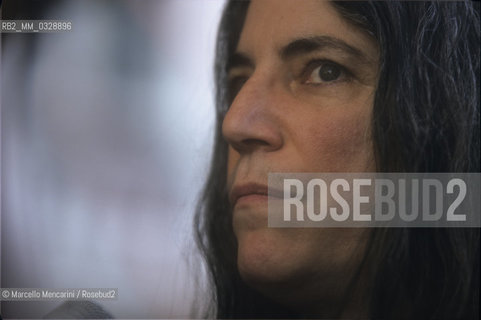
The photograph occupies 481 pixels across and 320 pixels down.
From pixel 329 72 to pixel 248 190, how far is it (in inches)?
8.9

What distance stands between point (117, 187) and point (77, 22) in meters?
0.30

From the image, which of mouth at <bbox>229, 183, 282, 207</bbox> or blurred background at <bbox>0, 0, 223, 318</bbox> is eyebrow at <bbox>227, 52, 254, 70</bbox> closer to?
blurred background at <bbox>0, 0, 223, 318</bbox>

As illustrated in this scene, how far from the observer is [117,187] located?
102 centimetres

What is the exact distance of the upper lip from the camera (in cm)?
95

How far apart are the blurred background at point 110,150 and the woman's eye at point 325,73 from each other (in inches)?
7.8

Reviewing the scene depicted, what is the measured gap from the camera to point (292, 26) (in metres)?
0.95

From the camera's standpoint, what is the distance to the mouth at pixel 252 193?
95 centimetres

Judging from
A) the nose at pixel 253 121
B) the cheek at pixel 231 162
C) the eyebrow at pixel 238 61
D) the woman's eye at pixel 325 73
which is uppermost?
the eyebrow at pixel 238 61

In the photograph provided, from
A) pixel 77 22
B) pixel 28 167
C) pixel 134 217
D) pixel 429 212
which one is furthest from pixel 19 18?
pixel 429 212
